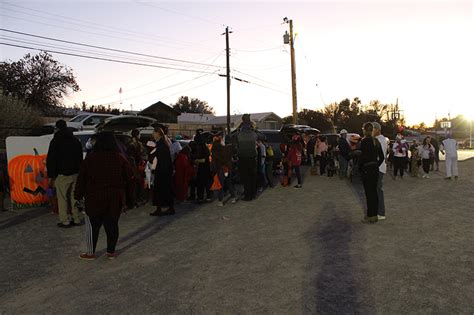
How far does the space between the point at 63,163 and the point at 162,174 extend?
2.00 m

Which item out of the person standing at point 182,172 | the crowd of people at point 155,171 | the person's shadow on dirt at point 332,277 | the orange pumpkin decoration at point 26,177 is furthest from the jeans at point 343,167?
the orange pumpkin decoration at point 26,177

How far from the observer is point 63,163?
698cm

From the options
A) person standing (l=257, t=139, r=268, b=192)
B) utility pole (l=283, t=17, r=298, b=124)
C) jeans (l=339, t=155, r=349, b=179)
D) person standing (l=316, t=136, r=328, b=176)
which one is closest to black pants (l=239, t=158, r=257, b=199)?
person standing (l=257, t=139, r=268, b=192)

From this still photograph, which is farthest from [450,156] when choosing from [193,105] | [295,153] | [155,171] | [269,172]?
[193,105]

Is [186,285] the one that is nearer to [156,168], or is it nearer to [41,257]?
[41,257]

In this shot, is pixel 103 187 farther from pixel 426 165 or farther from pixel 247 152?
pixel 426 165

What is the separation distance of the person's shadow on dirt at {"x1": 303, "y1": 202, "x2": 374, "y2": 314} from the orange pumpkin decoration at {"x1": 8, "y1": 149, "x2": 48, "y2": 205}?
6780 millimetres

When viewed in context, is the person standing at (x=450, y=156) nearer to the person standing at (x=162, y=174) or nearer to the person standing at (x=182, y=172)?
the person standing at (x=182, y=172)

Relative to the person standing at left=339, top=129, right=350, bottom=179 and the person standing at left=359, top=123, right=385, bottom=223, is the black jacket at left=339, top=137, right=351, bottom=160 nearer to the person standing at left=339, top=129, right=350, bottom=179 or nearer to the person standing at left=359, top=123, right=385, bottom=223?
the person standing at left=339, top=129, right=350, bottom=179

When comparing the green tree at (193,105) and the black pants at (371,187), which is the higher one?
the green tree at (193,105)

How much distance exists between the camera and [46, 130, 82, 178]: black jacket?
6945 mm

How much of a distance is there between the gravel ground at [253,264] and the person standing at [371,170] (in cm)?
28

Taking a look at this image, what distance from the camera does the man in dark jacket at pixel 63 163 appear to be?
22.8 feet

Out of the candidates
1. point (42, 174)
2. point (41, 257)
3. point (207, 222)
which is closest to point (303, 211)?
Answer: point (207, 222)
